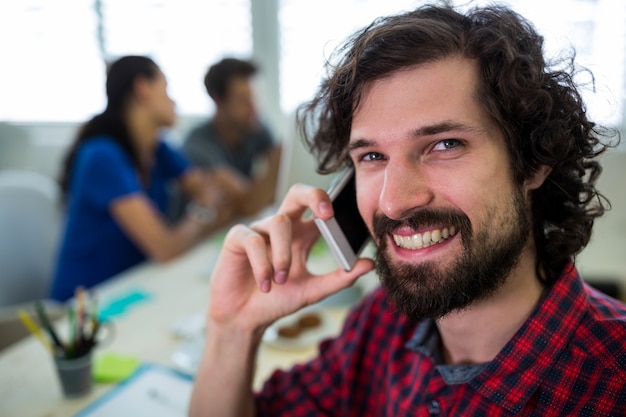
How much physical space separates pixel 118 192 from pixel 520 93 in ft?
4.99

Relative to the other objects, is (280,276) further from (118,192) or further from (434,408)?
(118,192)

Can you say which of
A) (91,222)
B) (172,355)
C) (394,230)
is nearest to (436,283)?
(394,230)

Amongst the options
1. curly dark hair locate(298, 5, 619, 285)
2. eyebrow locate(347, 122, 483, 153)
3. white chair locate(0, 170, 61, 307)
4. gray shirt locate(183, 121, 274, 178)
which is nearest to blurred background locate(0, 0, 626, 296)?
gray shirt locate(183, 121, 274, 178)

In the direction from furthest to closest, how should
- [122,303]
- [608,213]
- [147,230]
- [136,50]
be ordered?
[136,50] → [147,230] → [608,213] → [122,303]

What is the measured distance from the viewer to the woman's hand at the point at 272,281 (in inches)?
36.1

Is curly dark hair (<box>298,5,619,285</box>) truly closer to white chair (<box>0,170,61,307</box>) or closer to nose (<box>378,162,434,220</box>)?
nose (<box>378,162,434,220</box>)

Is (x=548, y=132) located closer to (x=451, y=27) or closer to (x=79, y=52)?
(x=451, y=27)

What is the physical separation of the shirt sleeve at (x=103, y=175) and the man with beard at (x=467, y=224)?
44.6 inches

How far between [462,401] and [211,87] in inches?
91.7

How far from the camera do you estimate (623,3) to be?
2.31 meters

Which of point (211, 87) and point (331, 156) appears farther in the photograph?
point (211, 87)

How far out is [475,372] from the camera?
31.4 inches

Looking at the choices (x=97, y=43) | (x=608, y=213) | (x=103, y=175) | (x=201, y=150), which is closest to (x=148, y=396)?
(x=103, y=175)

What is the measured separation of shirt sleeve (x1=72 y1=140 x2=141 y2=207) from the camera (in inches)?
75.9
